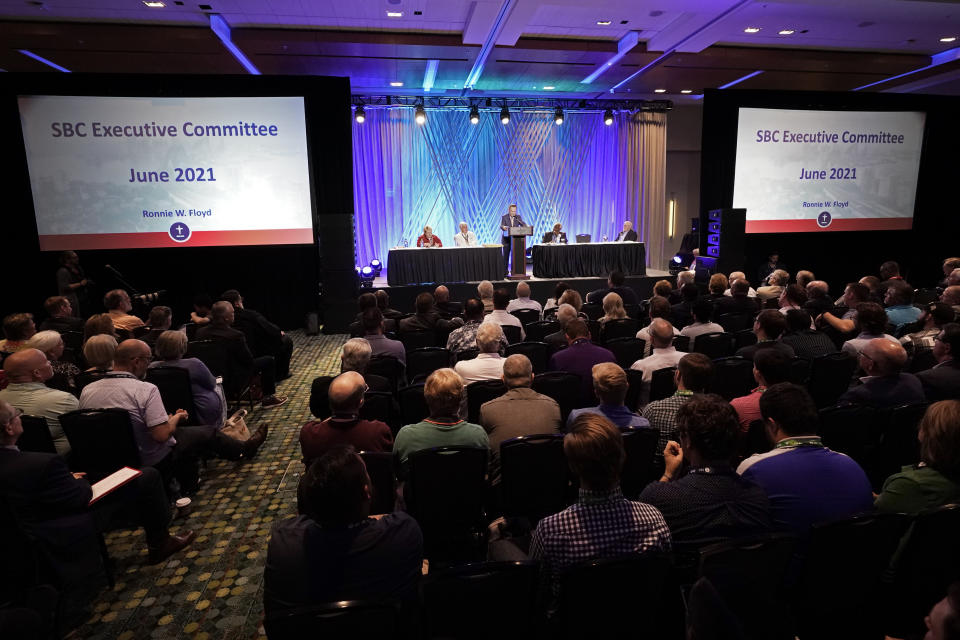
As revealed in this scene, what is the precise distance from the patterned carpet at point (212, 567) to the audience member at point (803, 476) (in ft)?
7.58

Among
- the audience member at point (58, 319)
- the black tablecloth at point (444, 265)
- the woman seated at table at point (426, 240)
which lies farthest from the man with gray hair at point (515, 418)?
the woman seated at table at point (426, 240)

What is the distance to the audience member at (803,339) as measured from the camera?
4.32m

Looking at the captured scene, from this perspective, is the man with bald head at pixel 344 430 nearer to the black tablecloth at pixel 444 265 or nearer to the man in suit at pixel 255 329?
the man in suit at pixel 255 329

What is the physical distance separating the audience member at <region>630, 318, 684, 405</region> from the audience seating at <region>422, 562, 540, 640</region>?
7.95 ft

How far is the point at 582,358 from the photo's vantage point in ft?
13.1

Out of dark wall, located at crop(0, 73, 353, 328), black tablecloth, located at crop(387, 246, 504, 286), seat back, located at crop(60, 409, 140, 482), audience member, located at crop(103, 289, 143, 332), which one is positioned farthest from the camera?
black tablecloth, located at crop(387, 246, 504, 286)

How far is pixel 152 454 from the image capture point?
3318mm

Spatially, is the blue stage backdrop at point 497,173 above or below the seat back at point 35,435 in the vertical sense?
above

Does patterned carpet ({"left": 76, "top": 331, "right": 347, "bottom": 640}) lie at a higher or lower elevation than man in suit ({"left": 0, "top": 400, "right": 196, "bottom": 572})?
lower

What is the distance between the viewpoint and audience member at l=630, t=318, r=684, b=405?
12.5 ft

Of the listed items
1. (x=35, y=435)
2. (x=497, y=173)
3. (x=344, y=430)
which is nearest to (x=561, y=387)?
(x=344, y=430)

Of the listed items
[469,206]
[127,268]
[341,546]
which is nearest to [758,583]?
[341,546]

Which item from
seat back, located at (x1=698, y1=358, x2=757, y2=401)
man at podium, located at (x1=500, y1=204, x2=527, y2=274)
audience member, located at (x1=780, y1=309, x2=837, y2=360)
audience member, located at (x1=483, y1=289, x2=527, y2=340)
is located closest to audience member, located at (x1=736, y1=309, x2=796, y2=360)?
seat back, located at (x1=698, y1=358, x2=757, y2=401)

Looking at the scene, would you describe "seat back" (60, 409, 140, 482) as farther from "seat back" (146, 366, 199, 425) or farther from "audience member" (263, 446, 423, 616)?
"audience member" (263, 446, 423, 616)
